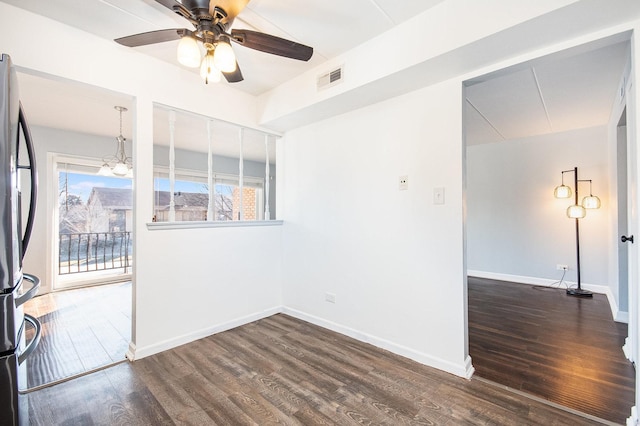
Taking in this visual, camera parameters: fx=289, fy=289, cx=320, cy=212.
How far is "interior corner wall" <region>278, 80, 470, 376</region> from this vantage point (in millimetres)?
2215

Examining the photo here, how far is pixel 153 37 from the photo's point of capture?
1723 mm

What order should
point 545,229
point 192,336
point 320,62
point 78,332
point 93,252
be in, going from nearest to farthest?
1. point 320,62
2. point 192,336
3. point 78,332
4. point 545,229
5. point 93,252

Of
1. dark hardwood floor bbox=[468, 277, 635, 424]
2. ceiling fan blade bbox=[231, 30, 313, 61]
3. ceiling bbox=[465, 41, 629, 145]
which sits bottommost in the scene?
dark hardwood floor bbox=[468, 277, 635, 424]

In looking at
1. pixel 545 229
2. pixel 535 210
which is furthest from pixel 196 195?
pixel 545 229

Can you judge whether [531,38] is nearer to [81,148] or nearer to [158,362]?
[158,362]

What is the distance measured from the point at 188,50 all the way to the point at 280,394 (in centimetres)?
218

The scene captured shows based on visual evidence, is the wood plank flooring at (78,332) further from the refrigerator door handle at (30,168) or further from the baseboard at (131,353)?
the refrigerator door handle at (30,168)

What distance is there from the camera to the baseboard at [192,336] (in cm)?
239

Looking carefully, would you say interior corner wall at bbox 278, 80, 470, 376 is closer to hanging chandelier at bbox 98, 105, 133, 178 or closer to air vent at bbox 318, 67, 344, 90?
air vent at bbox 318, 67, 344, 90

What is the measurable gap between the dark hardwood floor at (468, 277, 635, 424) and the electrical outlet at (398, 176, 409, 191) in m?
1.50

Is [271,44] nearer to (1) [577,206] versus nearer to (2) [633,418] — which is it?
(2) [633,418]

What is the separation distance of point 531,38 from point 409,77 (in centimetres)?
75

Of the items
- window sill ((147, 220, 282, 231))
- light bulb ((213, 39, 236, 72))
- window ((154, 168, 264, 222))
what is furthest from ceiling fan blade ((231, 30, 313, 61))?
window ((154, 168, 264, 222))

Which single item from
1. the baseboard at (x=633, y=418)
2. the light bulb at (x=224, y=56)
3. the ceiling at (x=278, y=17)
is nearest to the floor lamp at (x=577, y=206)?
the baseboard at (x=633, y=418)
